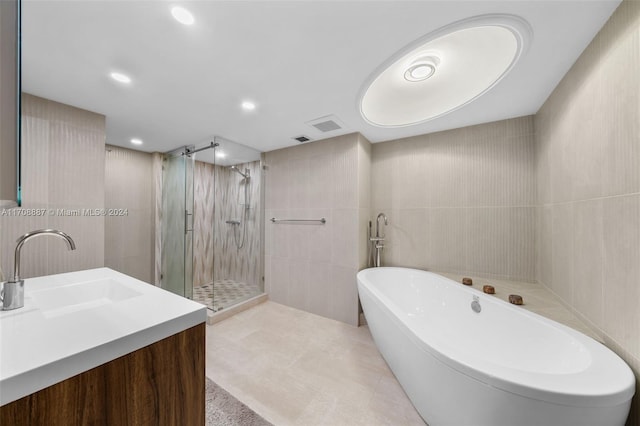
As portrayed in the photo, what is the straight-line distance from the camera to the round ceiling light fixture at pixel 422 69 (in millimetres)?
1619

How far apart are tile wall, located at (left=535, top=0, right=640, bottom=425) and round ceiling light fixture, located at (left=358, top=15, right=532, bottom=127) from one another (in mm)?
386

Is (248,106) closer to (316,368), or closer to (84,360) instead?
(84,360)

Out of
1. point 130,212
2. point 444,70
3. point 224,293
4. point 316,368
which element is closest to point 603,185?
point 444,70

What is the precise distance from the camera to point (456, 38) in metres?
1.39

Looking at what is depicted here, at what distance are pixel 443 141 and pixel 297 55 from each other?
1.91 meters

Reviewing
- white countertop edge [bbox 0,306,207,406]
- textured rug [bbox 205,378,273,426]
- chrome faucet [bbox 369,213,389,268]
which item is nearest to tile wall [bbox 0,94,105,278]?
textured rug [bbox 205,378,273,426]

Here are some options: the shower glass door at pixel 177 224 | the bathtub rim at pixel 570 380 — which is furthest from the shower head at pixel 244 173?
the bathtub rim at pixel 570 380

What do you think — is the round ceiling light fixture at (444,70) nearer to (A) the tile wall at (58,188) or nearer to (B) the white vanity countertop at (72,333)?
(B) the white vanity countertop at (72,333)

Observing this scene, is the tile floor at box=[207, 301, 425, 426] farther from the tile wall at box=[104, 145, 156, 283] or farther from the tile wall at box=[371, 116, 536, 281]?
the tile wall at box=[104, 145, 156, 283]

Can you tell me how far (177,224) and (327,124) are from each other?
8.72 feet

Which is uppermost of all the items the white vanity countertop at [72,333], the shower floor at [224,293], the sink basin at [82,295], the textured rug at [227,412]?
the white vanity countertop at [72,333]

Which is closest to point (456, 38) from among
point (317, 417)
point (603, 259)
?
point (603, 259)

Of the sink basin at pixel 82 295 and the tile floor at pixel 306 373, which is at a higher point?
the sink basin at pixel 82 295

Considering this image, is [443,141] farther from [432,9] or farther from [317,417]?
[317,417]
